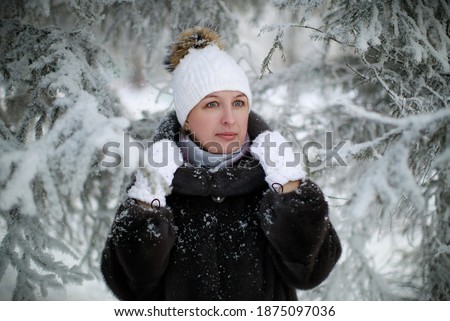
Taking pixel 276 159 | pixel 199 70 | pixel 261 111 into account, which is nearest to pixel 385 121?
pixel 276 159

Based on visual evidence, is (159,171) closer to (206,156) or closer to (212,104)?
(206,156)

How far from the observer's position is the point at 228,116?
5.76ft

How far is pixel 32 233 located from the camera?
2.16 meters

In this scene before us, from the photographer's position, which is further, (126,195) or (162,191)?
(126,195)

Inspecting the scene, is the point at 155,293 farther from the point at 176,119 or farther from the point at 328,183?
the point at 328,183

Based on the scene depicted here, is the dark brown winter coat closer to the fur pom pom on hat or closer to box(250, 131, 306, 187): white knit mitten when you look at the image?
box(250, 131, 306, 187): white knit mitten

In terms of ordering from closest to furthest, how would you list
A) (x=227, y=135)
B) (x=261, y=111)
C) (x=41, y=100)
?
(x=227, y=135)
(x=41, y=100)
(x=261, y=111)

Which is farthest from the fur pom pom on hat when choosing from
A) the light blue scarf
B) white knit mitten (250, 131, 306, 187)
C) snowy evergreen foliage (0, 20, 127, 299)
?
snowy evergreen foliage (0, 20, 127, 299)

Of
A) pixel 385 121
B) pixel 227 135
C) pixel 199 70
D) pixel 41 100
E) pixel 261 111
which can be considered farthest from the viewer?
pixel 261 111

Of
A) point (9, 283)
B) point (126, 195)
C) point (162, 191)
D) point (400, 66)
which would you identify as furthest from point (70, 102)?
point (400, 66)

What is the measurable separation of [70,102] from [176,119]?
0.56 meters

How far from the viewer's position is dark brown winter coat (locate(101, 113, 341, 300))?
62.0 inches

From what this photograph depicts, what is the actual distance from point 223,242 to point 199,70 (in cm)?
87

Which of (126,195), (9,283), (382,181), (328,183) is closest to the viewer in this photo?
(382,181)
